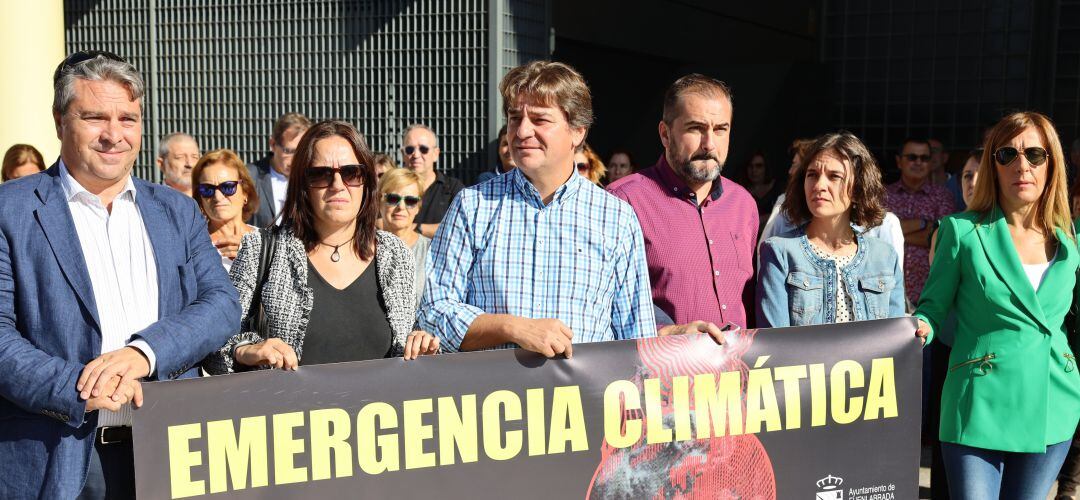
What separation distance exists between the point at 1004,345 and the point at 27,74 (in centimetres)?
863

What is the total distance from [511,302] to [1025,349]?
6.18 feet

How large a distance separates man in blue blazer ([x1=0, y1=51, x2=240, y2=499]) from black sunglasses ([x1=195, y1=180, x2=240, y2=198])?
2378 millimetres

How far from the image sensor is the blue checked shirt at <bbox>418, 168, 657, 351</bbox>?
10.7ft

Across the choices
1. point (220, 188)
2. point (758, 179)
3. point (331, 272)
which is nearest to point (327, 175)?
point (331, 272)

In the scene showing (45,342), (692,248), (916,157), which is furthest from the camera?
(916,157)

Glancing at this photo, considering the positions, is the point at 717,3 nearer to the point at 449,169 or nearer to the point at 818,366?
the point at 449,169

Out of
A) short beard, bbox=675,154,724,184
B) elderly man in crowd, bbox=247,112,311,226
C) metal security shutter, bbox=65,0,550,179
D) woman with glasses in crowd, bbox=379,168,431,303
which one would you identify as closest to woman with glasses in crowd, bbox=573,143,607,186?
metal security shutter, bbox=65,0,550,179

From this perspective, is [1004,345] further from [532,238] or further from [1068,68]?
[1068,68]

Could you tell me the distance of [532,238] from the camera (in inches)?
129

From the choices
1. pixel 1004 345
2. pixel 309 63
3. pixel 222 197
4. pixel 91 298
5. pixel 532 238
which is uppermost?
pixel 309 63

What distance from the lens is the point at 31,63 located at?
9336 mm

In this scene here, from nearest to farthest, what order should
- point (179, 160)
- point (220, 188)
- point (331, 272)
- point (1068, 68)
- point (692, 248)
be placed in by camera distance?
point (331, 272), point (692, 248), point (220, 188), point (179, 160), point (1068, 68)

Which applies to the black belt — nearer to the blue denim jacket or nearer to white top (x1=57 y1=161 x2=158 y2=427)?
white top (x1=57 y1=161 x2=158 y2=427)

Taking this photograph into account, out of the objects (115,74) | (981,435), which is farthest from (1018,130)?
(115,74)
